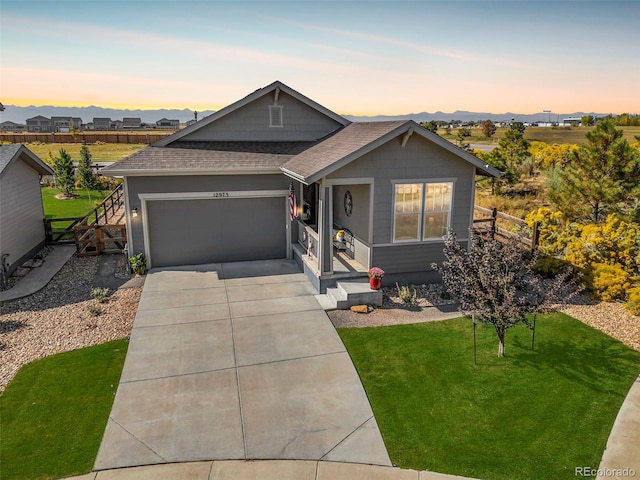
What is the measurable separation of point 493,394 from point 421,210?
20.2 ft

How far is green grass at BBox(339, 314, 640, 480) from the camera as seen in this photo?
623cm

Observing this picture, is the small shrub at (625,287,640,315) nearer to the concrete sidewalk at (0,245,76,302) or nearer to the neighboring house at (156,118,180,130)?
the concrete sidewalk at (0,245,76,302)

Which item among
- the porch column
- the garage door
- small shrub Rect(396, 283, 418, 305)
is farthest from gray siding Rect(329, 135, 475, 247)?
the garage door

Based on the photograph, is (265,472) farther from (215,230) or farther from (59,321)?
(215,230)

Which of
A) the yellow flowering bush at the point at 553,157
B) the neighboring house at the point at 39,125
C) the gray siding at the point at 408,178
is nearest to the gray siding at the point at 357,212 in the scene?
the gray siding at the point at 408,178

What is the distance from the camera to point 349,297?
37.6ft

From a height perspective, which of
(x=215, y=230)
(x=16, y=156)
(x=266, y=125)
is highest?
(x=266, y=125)

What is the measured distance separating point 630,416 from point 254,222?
11746 mm

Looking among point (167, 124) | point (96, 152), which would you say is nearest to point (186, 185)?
point (96, 152)

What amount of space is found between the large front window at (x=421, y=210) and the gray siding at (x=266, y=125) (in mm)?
5892

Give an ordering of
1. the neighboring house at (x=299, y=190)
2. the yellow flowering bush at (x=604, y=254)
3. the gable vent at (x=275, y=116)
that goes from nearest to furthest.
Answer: the yellow flowering bush at (x=604, y=254), the neighboring house at (x=299, y=190), the gable vent at (x=275, y=116)

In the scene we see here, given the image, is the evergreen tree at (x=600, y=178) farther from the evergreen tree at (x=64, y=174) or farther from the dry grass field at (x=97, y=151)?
the dry grass field at (x=97, y=151)

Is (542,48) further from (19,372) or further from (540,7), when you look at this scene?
(19,372)

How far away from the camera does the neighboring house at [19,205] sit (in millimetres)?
13914
